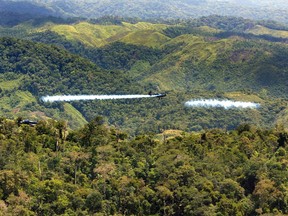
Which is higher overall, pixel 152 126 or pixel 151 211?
pixel 151 211

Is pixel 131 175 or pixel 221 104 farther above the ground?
pixel 131 175

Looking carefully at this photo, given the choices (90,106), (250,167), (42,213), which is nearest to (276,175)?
(250,167)

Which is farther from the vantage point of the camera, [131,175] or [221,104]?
[221,104]

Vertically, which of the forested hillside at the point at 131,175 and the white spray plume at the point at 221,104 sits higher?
the forested hillside at the point at 131,175

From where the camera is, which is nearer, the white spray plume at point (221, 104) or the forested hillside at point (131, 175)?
the forested hillside at point (131, 175)

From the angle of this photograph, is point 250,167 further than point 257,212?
Yes

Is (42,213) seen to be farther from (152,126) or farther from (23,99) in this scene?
(23,99)

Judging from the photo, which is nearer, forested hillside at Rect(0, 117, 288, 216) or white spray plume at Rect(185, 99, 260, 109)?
forested hillside at Rect(0, 117, 288, 216)

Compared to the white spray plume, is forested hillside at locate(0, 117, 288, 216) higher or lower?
higher
